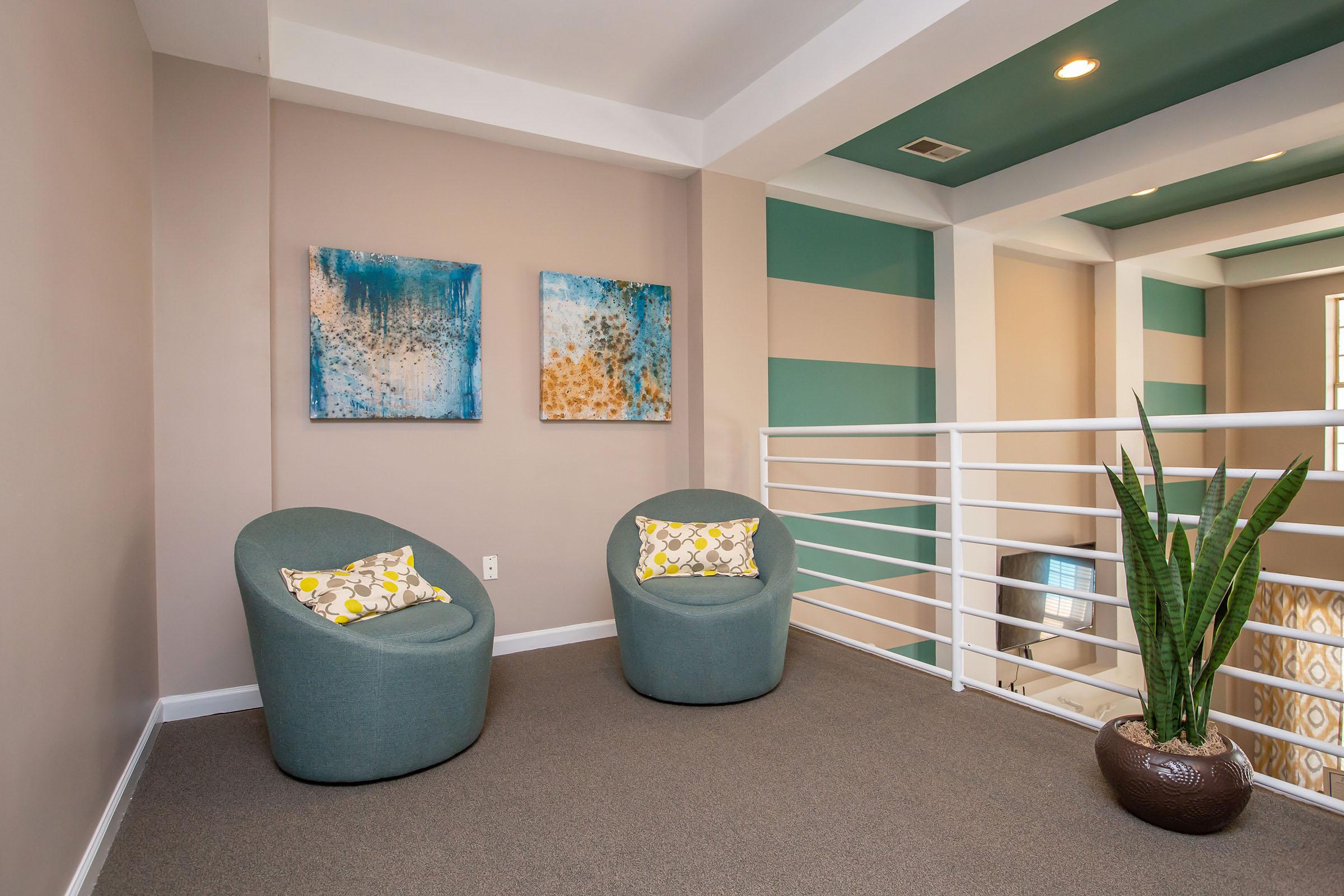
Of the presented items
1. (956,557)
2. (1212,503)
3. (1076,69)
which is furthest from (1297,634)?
(1076,69)

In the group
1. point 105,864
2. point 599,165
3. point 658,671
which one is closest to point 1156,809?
point 658,671

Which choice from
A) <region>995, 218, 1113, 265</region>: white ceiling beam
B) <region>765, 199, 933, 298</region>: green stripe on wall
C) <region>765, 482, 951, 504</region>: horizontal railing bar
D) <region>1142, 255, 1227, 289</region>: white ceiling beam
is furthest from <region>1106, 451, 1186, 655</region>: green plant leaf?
<region>1142, 255, 1227, 289</region>: white ceiling beam

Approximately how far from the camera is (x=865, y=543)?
4.34m

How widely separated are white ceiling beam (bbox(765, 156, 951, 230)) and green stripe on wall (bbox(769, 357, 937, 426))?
935 mm

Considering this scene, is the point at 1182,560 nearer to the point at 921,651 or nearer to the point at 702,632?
the point at 702,632

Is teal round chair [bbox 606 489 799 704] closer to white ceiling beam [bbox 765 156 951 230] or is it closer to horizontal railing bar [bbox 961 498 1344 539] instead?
horizontal railing bar [bbox 961 498 1344 539]

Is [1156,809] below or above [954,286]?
below

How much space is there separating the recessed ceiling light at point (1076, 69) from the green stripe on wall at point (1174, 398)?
3.37 m

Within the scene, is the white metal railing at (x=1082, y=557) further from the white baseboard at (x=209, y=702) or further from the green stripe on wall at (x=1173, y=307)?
the green stripe on wall at (x=1173, y=307)

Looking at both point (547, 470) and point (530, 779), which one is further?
point (547, 470)

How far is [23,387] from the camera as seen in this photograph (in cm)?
130

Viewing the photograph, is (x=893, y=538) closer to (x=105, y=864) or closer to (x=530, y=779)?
(x=530, y=779)

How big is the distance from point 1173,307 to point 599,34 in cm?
556

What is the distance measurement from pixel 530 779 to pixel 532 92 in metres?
2.86
